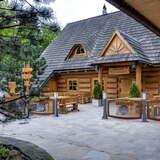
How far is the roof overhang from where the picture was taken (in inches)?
189

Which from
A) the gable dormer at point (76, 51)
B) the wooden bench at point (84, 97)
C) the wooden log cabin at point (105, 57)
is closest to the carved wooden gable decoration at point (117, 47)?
the wooden log cabin at point (105, 57)

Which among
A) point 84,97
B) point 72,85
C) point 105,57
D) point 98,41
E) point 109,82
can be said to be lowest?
point 84,97

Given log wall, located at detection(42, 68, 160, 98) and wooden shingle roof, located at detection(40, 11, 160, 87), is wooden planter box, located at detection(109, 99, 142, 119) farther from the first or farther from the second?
log wall, located at detection(42, 68, 160, 98)

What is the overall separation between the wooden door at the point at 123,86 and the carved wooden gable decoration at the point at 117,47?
6.81 feet

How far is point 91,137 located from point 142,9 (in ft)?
14.9

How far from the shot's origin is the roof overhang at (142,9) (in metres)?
4.81

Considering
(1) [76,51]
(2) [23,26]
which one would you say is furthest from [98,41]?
(2) [23,26]

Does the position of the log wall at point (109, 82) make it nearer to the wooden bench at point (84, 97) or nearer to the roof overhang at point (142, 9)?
the wooden bench at point (84, 97)

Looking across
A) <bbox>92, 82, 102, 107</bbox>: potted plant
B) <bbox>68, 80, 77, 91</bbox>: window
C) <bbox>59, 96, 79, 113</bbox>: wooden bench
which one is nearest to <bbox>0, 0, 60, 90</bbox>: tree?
<bbox>59, 96, 79, 113</bbox>: wooden bench

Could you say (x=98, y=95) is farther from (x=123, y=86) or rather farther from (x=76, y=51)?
(x=76, y=51)

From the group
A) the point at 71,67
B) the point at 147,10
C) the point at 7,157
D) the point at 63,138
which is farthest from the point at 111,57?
the point at 7,157

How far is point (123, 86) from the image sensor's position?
1852cm

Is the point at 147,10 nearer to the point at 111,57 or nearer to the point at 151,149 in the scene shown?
the point at 151,149

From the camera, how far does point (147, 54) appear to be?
17266mm
